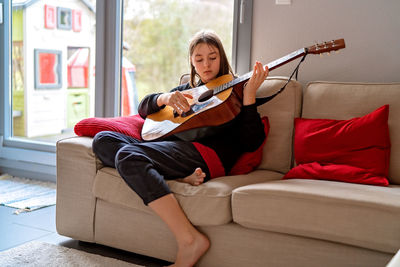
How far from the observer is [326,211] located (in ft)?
5.38

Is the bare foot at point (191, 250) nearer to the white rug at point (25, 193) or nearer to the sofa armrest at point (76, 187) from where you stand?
the sofa armrest at point (76, 187)

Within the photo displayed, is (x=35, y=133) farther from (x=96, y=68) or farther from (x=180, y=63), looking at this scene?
(x=180, y=63)

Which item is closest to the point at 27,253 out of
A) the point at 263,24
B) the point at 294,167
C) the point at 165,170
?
the point at 165,170

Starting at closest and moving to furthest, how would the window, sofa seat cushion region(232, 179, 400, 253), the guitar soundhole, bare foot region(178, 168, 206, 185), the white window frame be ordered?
sofa seat cushion region(232, 179, 400, 253), bare foot region(178, 168, 206, 185), the guitar soundhole, the white window frame, the window

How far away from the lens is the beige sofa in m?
1.62

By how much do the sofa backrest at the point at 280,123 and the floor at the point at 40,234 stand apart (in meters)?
0.72

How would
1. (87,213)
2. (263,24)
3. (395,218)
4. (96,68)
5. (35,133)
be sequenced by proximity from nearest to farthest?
(395,218) → (87,213) → (263,24) → (96,68) → (35,133)

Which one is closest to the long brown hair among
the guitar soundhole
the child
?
the child

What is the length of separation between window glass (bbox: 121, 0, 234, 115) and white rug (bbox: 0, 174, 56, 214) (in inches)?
30.6

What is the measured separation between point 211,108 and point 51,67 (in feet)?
6.63

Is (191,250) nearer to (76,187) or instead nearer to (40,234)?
(76,187)

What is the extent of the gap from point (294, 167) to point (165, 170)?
0.62 m

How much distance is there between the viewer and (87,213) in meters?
2.15

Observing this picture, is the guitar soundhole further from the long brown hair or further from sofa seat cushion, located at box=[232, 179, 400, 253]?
sofa seat cushion, located at box=[232, 179, 400, 253]
